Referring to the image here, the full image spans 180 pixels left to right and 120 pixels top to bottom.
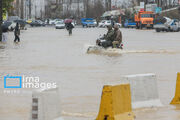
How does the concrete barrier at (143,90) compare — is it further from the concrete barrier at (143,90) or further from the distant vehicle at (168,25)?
the distant vehicle at (168,25)

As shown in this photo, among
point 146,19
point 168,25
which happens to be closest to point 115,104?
point 168,25

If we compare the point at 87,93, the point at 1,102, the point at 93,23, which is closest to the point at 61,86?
the point at 87,93

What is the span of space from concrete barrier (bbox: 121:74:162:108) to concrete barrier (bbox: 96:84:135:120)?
639 mm

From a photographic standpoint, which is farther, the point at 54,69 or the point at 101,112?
the point at 54,69

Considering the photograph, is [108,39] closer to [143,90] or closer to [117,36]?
[117,36]

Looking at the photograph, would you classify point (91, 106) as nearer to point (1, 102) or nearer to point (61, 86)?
point (1, 102)

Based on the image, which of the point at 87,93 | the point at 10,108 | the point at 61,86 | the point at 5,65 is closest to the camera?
the point at 10,108

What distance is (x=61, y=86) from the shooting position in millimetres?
15289

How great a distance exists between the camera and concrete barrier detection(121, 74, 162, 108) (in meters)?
11.2

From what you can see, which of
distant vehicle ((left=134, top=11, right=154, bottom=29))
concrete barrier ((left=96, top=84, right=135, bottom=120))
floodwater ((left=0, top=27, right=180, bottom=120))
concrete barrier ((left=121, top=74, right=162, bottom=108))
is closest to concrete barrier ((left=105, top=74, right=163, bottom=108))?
concrete barrier ((left=121, top=74, right=162, bottom=108))

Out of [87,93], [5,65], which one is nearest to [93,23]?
[5,65]

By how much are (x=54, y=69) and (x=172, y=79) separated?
458cm

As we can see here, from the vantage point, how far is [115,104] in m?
9.80

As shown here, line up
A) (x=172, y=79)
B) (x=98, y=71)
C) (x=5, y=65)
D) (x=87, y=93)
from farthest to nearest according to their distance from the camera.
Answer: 1. (x=5, y=65)
2. (x=98, y=71)
3. (x=172, y=79)
4. (x=87, y=93)
